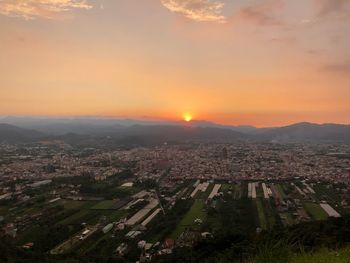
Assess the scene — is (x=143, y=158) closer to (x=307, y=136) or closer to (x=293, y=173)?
(x=293, y=173)

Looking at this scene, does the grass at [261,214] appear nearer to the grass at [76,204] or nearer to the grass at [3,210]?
the grass at [76,204]

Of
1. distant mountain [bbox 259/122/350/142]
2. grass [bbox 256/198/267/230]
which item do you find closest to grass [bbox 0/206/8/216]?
grass [bbox 256/198/267/230]

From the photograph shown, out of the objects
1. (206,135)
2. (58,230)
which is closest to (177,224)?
(58,230)

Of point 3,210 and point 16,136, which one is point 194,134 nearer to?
point 16,136

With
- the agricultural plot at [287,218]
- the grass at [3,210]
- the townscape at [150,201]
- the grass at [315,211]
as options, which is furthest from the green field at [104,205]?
the grass at [315,211]

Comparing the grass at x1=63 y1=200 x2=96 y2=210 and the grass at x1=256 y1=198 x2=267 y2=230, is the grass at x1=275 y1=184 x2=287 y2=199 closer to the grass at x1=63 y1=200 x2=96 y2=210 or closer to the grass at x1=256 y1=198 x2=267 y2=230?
the grass at x1=256 y1=198 x2=267 y2=230

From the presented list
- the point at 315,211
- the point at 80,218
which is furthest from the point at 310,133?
the point at 80,218
